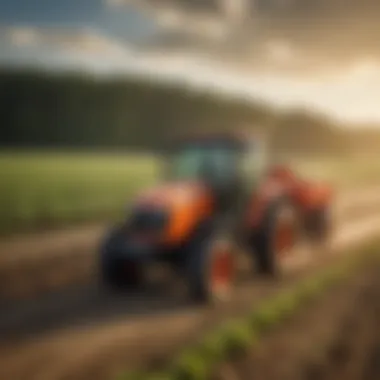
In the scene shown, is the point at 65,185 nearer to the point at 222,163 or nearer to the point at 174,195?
the point at 174,195

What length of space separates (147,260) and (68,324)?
13.0 inches

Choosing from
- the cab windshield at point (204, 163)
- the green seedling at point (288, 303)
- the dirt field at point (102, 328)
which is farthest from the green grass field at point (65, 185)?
the green seedling at point (288, 303)

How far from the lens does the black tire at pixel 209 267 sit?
208cm

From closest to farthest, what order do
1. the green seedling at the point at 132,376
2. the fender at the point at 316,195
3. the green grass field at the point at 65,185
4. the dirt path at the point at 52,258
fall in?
1. the green seedling at the point at 132,376
2. the green grass field at the point at 65,185
3. the dirt path at the point at 52,258
4. the fender at the point at 316,195

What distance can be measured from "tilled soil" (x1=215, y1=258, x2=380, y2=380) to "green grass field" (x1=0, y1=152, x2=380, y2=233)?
62 centimetres

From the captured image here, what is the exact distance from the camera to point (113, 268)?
1.97m

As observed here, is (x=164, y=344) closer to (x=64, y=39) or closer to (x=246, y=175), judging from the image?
(x=246, y=175)

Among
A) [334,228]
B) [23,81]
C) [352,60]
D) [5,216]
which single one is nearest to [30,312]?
[5,216]

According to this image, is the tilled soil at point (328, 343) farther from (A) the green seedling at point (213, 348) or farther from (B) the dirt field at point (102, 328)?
(B) the dirt field at point (102, 328)

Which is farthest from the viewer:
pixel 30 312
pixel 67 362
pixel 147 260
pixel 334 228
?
pixel 334 228

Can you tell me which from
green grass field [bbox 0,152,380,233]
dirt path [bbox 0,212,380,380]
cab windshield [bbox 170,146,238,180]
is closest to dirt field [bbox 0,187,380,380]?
dirt path [bbox 0,212,380,380]

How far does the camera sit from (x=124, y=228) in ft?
6.75

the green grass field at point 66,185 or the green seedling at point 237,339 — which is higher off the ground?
the green grass field at point 66,185

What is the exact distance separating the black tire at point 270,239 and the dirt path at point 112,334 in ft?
0.25
